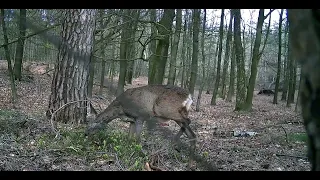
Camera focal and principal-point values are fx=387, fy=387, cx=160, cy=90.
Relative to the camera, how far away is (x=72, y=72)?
7.74 m

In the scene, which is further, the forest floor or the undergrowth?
the undergrowth

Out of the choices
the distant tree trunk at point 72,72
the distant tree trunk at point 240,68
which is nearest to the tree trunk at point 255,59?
the distant tree trunk at point 240,68

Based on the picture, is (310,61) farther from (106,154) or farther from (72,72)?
(72,72)

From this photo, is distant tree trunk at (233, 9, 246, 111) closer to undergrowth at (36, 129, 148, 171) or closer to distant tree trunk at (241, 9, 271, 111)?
distant tree trunk at (241, 9, 271, 111)

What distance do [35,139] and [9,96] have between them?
9655mm

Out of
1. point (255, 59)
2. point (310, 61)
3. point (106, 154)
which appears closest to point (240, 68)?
point (255, 59)

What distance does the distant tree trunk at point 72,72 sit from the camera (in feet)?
25.0

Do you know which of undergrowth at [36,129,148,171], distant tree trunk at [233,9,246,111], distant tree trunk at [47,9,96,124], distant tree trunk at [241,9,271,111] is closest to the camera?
undergrowth at [36,129,148,171]

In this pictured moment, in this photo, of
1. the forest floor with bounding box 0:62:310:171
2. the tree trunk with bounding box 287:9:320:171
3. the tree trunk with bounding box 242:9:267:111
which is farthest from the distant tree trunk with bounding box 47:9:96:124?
the tree trunk with bounding box 242:9:267:111

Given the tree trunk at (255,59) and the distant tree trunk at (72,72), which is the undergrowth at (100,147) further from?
the tree trunk at (255,59)

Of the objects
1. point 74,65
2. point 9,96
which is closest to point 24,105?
point 9,96

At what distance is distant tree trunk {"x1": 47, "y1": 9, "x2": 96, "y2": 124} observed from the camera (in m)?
7.61

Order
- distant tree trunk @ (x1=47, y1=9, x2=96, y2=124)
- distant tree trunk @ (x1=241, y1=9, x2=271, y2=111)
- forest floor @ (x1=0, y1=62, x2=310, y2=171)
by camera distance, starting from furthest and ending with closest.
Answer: distant tree trunk @ (x1=241, y1=9, x2=271, y2=111) → distant tree trunk @ (x1=47, y1=9, x2=96, y2=124) → forest floor @ (x1=0, y1=62, x2=310, y2=171)
